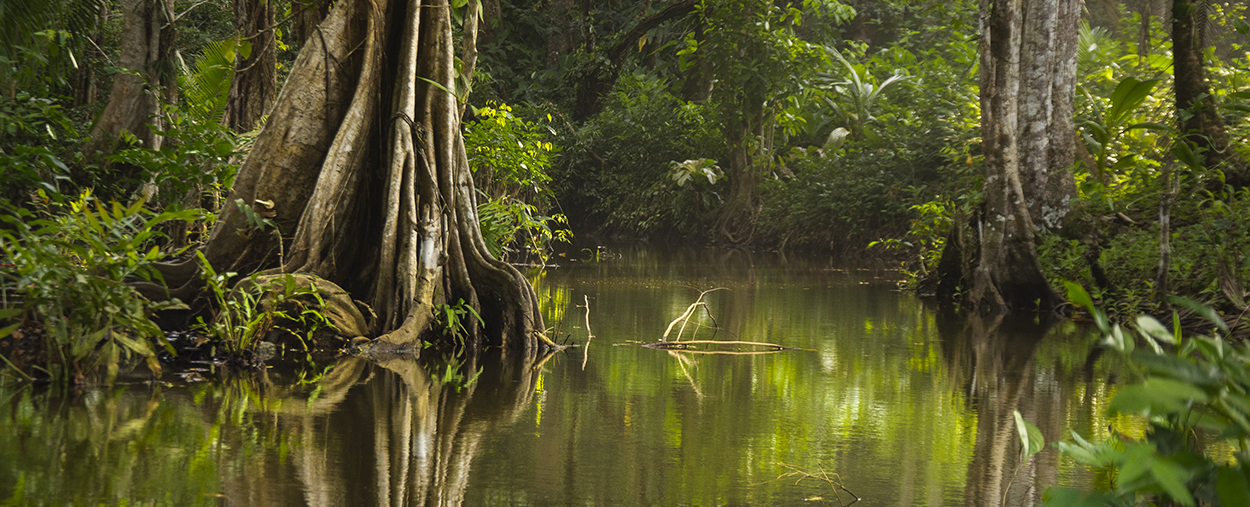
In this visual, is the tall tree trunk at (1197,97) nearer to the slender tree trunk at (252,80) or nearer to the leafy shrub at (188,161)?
the leafy shrub at (188,161)

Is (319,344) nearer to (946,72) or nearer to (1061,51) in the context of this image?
(1061,51)

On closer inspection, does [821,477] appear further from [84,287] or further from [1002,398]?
[84,287]

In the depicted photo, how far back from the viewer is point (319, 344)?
598cm

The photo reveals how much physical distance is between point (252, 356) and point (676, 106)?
17448 mm

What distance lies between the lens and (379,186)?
701 centimetres

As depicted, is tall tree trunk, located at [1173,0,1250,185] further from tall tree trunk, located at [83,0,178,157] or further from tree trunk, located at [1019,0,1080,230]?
tall tree trunk, located at [83,0,178,157]

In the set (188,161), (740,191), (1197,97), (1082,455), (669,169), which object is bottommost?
(1082,455)

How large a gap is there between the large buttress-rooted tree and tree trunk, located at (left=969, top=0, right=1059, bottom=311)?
495 centimetres

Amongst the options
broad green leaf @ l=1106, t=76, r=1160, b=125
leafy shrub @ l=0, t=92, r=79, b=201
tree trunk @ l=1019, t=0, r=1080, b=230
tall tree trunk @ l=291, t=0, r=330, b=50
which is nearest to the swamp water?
broad green leaf @ l=1106, t=76, r=1160, b=125

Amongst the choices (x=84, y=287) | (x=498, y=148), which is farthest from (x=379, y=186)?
(x=498, y=148)

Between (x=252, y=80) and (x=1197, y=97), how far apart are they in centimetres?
875

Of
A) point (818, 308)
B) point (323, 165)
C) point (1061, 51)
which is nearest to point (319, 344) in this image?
point (323, 165)

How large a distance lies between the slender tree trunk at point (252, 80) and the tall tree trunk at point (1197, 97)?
8.18 meters

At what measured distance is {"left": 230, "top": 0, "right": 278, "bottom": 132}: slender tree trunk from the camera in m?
10.4
